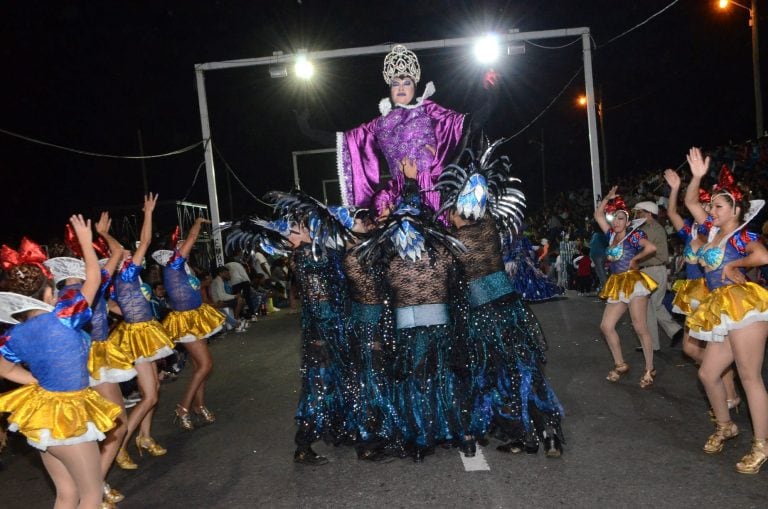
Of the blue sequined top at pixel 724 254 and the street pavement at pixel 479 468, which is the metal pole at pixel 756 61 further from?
the blue sequined top at pixel 724 254

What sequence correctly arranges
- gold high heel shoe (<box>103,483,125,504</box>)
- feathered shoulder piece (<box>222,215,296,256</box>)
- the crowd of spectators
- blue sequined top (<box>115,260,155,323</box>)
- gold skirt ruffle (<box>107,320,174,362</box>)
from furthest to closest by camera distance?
the crowd of spectators
blue sequined top (<box>115,260,155,323</box>)
gold skirt ruffle (<box>107,320,174,362</box>)
feathered shoulder piece (<box>222,215,296,256</box>)
gold high heel shoe (<box>103,483,125,504</box>)

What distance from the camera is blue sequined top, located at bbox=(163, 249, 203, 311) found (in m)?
6.15

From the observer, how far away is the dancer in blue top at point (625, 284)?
21.0ft

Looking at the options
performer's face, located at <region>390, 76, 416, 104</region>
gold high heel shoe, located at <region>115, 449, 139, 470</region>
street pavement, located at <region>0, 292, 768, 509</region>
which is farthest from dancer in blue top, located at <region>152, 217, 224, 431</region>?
performer's face, located at <region>390, 76, 416, 104</region>

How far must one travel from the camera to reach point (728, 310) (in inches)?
161

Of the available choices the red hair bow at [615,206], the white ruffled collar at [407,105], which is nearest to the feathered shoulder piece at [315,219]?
the white ruffled collar at [407,105]

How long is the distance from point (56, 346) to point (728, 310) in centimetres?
408

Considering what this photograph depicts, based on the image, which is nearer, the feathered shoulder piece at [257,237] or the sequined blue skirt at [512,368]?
the sequined blue skirt at [512,368]

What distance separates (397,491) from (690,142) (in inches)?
971

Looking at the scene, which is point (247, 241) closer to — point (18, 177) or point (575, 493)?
point (575, 493)

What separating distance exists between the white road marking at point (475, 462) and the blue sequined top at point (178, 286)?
3.07 metres

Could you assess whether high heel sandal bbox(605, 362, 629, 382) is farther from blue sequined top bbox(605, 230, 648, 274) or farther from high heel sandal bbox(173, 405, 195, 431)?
high heel sandal bbox(173, 405, 195, 431)

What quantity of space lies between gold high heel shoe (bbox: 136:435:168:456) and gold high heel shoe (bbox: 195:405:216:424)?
853 mm

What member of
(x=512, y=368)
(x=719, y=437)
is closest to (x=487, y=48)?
(x=512, y=368)
